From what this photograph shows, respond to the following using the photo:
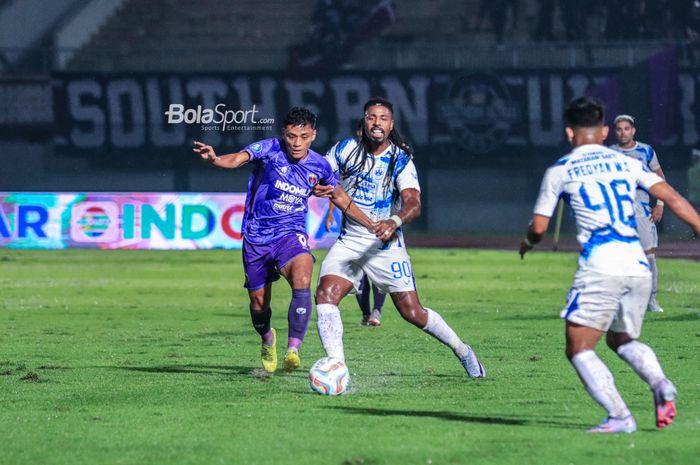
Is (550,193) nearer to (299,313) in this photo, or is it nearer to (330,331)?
(330,331)

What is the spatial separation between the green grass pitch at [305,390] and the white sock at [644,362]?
326 millimetres

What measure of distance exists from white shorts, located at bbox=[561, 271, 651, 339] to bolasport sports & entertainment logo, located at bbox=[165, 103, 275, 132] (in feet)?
107

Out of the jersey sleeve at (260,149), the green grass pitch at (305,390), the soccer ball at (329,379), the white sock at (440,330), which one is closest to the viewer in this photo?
the green grass pitch at (305,390)

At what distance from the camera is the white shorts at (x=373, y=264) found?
9.91 metres

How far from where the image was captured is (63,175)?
39.4 m

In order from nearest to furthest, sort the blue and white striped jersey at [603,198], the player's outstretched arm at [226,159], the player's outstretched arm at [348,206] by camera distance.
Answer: the blue and white striped jersey at [603,198] < the player's outstretched arm at [348,206] < the player's outstretched arm at [226,159]

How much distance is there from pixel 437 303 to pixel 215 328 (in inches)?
165

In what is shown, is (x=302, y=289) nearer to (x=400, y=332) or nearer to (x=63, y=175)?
(x=400, y=332)

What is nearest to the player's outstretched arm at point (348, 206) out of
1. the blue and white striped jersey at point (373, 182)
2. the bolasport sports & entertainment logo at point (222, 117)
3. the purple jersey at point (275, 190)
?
the blue and white striped jersey at point (373, 182)

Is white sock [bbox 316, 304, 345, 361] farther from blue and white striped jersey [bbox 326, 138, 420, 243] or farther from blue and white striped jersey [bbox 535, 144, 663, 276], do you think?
blue and white striped jersey [bbox 535, 144, 663, 276]

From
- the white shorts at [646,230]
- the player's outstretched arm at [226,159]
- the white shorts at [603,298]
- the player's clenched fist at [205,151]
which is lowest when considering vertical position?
the white shorts at [646,230]

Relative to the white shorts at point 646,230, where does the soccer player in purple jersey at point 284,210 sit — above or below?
above

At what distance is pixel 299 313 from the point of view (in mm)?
10297

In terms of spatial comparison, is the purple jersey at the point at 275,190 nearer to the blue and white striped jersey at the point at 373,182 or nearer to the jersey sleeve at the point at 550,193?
the blue and white striped jersey at the point at 373,182
